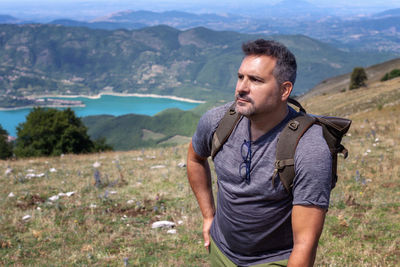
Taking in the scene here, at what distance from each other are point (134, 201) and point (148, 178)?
2.34 meters

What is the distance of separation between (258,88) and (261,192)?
744 millimetres

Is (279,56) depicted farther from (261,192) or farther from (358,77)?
(358,77)

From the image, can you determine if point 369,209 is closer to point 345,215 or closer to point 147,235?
point 345,215

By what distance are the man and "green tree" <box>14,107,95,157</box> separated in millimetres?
36642

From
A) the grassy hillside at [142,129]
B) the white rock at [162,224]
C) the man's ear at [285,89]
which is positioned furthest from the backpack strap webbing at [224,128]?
the grassy hillside at [142,129]

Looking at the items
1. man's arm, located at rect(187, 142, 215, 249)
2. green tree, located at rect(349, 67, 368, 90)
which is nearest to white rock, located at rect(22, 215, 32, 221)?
man's arm, located at rect(187, 142, 215, 249)

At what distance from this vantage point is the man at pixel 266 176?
2328 mm

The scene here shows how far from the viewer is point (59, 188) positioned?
34.3 ft

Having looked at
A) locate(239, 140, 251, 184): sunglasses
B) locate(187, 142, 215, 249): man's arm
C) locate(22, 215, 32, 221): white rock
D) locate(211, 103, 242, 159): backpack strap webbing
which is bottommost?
locate(22, 215, 32, 221): white rock

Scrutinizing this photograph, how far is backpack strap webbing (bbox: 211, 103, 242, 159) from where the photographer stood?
2.81 meters

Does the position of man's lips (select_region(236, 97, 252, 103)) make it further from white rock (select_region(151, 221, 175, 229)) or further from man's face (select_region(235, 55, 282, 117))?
white rock (select_region(151, 221, 175, 229))

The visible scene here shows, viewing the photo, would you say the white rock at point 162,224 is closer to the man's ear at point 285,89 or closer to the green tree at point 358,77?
the man's ear at point 285,89

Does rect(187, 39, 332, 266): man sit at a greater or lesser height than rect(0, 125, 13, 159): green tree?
greater

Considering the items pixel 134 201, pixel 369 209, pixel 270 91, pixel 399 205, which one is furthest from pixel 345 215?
pixel 270 91
